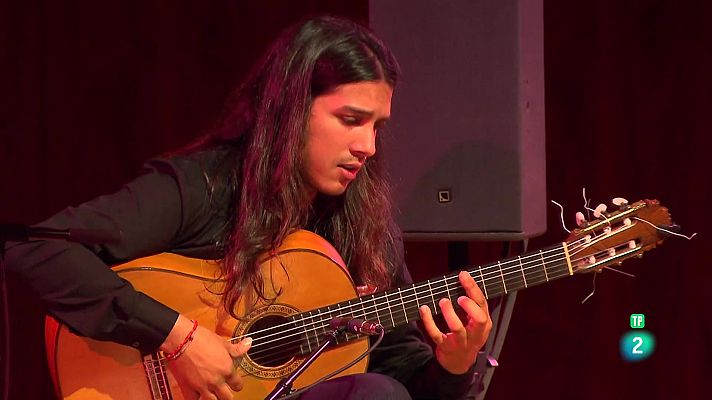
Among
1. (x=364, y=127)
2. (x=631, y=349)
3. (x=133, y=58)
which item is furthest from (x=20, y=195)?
(x=631, y=349)

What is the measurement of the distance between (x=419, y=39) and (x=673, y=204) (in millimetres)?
1159

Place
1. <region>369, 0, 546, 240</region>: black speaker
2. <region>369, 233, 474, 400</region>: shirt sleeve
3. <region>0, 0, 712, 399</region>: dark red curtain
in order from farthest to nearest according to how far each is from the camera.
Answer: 1. <region>0, 0, 712, 399</region>: dark red curtain
2. <region>369, 0, 546, 240</region>: black speaker
3. <region>369, 233, 474, 400</region>: shirt sleeve

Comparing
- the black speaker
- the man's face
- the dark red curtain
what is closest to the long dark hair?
the man's face

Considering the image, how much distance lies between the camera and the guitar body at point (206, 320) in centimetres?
184

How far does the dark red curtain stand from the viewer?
301 centimetres

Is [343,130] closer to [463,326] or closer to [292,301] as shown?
[292,301]

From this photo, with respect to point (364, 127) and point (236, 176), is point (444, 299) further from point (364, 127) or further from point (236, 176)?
point (236, 176)

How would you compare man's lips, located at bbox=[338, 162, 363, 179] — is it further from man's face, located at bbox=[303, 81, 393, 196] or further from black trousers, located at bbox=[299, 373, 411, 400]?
black trousers, located at bbox=[299, 373, 411, 400]

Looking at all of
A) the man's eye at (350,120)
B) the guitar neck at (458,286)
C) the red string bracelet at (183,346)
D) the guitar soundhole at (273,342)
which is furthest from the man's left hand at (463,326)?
the red string bracelet at (183,346)

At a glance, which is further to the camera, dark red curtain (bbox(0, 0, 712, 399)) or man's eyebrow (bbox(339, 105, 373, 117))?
dark red curtain (bbox(0, 0, 712, 399))

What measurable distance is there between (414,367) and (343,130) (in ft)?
1.94

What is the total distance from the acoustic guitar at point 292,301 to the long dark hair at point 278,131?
5 cm

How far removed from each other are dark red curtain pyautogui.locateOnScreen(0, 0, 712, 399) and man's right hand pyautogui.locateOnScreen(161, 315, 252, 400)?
61.8 inches

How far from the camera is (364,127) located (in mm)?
1989
